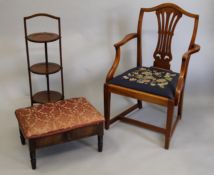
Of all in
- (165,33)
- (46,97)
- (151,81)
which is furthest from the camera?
(46,97)

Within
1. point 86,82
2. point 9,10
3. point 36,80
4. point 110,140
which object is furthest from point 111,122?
point 9,10

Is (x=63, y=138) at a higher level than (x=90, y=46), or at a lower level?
lower

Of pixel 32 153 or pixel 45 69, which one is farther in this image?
pixel 45 69

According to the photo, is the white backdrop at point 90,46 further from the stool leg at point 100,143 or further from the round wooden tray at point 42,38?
the stool leg at point 100,143

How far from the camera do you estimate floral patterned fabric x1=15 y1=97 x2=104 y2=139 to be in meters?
2.33

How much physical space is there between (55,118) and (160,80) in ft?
2.82

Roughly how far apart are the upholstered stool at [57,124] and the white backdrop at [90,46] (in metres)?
0.64

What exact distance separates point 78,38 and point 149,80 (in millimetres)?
985

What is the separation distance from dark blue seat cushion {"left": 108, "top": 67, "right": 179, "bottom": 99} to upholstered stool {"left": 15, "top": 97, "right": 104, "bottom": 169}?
0.36m

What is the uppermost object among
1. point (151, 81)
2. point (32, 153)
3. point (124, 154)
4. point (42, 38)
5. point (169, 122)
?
point (42, 38)

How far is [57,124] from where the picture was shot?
2.38m

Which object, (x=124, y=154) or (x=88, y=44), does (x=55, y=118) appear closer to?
(x=124, y=154)

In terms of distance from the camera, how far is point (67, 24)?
3326mm

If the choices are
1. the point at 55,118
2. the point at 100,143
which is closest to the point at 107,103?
the point at 100,143
